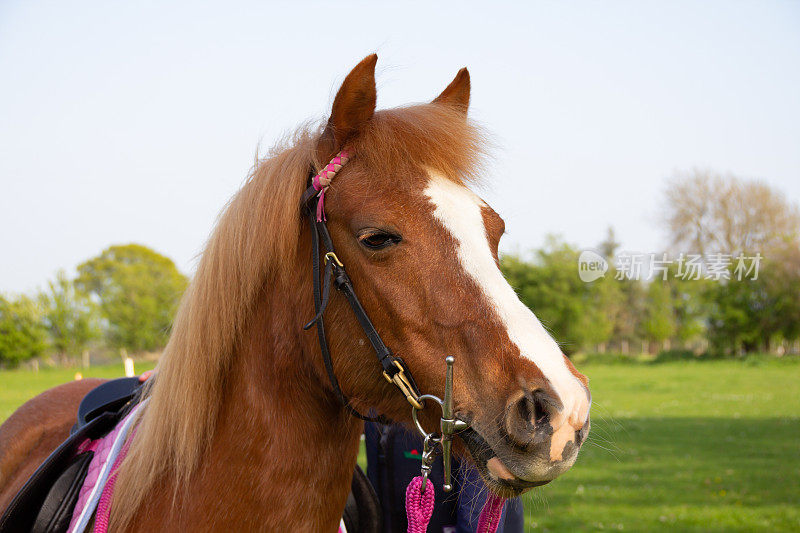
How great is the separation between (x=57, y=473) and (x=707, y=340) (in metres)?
45.6

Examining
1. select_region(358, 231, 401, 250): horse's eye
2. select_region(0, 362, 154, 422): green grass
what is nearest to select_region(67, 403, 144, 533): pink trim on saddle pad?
select_region(358, 231, 401, 250): horse's eye

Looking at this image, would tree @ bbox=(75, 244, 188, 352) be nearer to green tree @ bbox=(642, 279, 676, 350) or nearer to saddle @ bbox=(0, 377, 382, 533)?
saddle @ bbox=(0, 377, 382, 533)

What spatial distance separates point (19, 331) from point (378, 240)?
125 feet

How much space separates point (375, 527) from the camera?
2.59 metres

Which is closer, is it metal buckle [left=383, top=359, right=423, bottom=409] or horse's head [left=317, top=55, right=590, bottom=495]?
horse's head [left=317, top=55, right=590, bottom=495]

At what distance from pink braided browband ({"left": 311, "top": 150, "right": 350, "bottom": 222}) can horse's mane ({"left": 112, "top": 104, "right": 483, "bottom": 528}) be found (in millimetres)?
57

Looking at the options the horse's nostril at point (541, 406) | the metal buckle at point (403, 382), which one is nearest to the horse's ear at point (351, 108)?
the metal buckle at point (403, 382)

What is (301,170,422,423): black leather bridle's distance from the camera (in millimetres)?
1687

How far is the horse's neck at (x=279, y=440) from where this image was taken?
1.80 meters

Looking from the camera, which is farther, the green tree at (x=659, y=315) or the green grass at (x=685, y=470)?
the green tree at (x=659, y=315)

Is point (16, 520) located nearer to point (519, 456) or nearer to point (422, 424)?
point (422, 424)

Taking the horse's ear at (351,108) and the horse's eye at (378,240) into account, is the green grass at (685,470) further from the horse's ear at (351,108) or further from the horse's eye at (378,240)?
the horse's ear at (351,108)

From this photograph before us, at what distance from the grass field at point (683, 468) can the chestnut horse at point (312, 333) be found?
554 mm

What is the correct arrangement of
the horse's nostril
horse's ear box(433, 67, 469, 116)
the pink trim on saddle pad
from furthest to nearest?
horse's ear box(433, 67, 469, 116) < the pink trim on saddle pad < the horse's nostril
